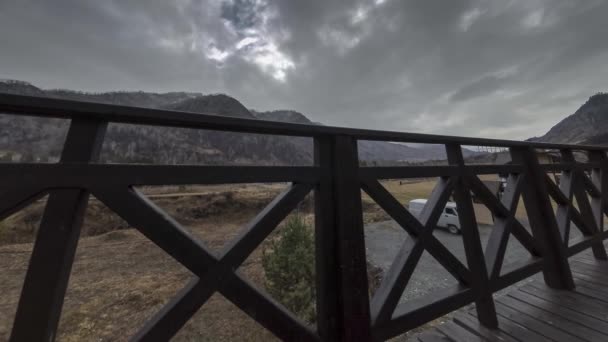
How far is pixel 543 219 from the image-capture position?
2373mm

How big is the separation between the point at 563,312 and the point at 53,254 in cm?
383

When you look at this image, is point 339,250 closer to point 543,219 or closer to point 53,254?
point 53,254

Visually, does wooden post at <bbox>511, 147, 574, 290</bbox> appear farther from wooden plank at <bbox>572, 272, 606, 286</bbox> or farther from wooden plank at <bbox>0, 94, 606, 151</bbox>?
wooden plank at <bbox>0, 94, 606, 151</bbox>

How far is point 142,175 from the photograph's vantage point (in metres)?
0.99

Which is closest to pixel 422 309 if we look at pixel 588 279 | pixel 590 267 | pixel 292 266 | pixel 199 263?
pixel 199 263

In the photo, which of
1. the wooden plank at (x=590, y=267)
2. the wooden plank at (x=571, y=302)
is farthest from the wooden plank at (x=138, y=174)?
the wooden plank at (x=590, y=267)

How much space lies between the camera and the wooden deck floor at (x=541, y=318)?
71.0 inches

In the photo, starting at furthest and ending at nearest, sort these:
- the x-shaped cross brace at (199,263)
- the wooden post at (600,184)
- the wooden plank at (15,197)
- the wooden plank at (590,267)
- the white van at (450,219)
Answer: the white van at (450,219) < the wooden post at (600,184) < the wooden plank at (590,267) < the x-shaped cross brace at (199,263) < the wooden plank at (15,197)

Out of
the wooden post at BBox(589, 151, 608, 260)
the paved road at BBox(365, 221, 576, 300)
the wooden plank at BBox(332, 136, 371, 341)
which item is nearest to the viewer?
the wooden plank at BBox(332, 136, 371, 341)

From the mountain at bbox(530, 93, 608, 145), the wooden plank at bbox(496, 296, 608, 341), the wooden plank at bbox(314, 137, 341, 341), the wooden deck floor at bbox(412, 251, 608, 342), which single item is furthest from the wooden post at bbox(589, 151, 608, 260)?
the mountain at bbox(530, 93, 608, 145)

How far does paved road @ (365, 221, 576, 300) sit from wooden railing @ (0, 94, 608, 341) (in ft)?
12.6

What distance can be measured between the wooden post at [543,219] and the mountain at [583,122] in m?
113

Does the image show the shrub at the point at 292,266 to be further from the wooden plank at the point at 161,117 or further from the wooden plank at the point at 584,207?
the wooden plank at the point at 161,117

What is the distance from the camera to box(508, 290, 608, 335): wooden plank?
6.16 ft
